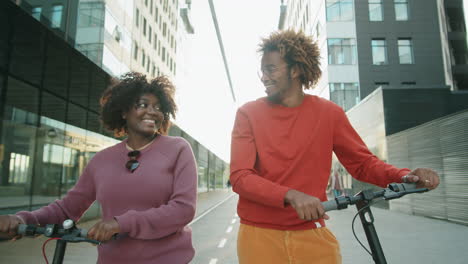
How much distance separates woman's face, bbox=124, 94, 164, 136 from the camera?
238 centimetres

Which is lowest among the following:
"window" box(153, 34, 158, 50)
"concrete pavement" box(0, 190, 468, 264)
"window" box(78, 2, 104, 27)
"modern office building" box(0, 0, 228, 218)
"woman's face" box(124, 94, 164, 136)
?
"concrete pavement" box(0, 190, 468, 264)

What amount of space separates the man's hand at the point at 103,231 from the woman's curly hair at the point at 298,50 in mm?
1195

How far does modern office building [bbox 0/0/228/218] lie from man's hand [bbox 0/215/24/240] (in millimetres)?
8839

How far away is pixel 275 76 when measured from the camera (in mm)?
2094

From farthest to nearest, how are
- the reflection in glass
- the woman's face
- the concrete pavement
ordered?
the reflection in glass → the concrete pavement → the woman's face

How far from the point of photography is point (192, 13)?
4156 cm

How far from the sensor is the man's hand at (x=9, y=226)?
6.18ft

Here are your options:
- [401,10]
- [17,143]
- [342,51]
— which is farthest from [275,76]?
[401,10]

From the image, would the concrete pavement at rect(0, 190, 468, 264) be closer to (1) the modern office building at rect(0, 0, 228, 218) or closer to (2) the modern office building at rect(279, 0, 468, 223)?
(1) the modern office building at rect(0, 0, 228, 218)

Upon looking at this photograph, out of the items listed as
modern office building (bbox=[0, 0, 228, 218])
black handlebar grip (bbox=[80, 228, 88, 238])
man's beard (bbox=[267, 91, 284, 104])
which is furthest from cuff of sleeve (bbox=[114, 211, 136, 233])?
modern office building (bbox=[0, 0, 228, 218])

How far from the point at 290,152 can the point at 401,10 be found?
32.3 metres

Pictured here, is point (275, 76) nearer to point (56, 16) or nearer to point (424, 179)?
point (424, 179)

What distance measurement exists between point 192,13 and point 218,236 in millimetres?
35460

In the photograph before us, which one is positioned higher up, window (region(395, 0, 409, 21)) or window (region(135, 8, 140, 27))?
window (region(395, 0, 409, 21))
